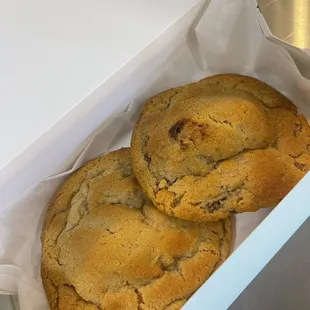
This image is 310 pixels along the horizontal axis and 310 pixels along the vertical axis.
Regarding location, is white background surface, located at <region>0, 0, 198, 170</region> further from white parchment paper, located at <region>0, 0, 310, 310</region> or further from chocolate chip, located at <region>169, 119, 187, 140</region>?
chocolate chip, located at <region>169, 119, 187, 140</region>

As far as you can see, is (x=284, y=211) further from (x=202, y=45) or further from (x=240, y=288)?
(x=202, y=45)

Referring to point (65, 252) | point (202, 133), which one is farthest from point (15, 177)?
point (202, 133)

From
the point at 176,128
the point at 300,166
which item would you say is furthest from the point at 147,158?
the point at 300,166

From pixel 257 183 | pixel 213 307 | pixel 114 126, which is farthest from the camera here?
pixel 114 126

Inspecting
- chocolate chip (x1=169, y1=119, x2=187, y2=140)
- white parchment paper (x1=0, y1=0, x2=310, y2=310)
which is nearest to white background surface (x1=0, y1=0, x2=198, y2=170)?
white parchment paper (x1=0, y1=0, x2=310, y2=310)

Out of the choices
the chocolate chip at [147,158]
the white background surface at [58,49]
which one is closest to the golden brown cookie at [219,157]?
the chocolate chip at [147,158]

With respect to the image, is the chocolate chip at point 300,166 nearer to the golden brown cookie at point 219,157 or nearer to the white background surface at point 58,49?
the golden brown cookie at point 219,157
